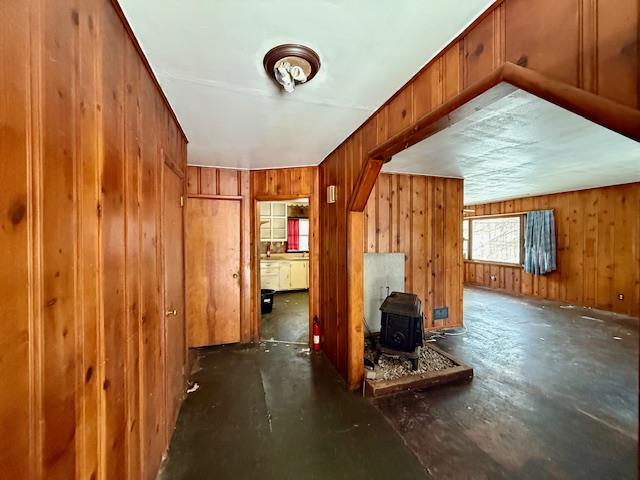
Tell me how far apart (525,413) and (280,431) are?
76.4 inches

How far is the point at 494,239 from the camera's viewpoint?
7039 millimetres

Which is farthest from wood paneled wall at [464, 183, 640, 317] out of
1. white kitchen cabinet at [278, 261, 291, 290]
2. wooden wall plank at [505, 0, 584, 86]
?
white kitchen cabinet at [278, 261, 291, 290]

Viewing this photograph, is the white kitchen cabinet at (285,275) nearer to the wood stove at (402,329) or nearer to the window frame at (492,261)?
the wood stove at (402,329)

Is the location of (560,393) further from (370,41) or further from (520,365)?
(370,41)

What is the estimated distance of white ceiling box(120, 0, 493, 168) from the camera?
3.53ft

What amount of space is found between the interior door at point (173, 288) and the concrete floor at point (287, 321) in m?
1.54

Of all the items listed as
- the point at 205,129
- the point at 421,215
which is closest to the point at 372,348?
the point at 421,215

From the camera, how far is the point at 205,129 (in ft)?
7.30

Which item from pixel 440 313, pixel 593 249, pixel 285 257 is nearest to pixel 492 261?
pixel 593 249

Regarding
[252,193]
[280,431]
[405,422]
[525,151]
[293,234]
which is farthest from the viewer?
[293,234]

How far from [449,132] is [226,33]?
6.53ft

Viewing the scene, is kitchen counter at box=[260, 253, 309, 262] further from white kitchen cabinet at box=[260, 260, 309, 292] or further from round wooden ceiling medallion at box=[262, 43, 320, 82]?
round wooden ceiling medallion at box=[262, 43, 320, 82]

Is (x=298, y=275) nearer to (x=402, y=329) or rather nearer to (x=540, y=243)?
(x=402, y=329)

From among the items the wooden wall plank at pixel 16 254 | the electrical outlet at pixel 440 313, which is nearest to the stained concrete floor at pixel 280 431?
the wooden wall plank at pixel 16 254
